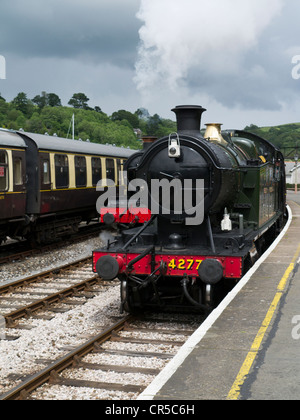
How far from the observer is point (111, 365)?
5.61m

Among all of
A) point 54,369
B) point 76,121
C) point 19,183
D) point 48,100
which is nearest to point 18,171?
point 19,183

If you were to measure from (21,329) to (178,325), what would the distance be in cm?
222

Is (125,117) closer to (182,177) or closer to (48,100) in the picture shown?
(48,100)

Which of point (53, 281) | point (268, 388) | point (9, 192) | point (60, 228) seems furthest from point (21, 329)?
point (60, 228)

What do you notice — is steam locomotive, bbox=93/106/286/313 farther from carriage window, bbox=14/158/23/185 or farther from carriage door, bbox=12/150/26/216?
carriage window, bbox=14/158/23/185

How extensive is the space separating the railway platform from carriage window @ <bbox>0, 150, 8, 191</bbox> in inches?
267

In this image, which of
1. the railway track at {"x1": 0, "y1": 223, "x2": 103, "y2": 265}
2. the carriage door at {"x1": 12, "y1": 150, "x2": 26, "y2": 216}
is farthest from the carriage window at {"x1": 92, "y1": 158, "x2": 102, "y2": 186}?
the carriage door at {"x1": 12, "y1": 150, "x2": 26, "y2": 216}

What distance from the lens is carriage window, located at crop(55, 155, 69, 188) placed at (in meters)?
13.9

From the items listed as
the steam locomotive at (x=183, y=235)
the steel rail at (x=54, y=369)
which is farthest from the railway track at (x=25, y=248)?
the steel rail at (x=54, y=369)

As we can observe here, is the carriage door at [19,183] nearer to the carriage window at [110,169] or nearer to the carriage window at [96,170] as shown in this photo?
the carriage window at [96,170]

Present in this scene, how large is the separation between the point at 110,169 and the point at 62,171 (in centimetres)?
403

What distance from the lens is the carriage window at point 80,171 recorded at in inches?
599

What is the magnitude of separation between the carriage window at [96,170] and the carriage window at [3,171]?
16.1 ft

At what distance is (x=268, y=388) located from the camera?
3.84 m
